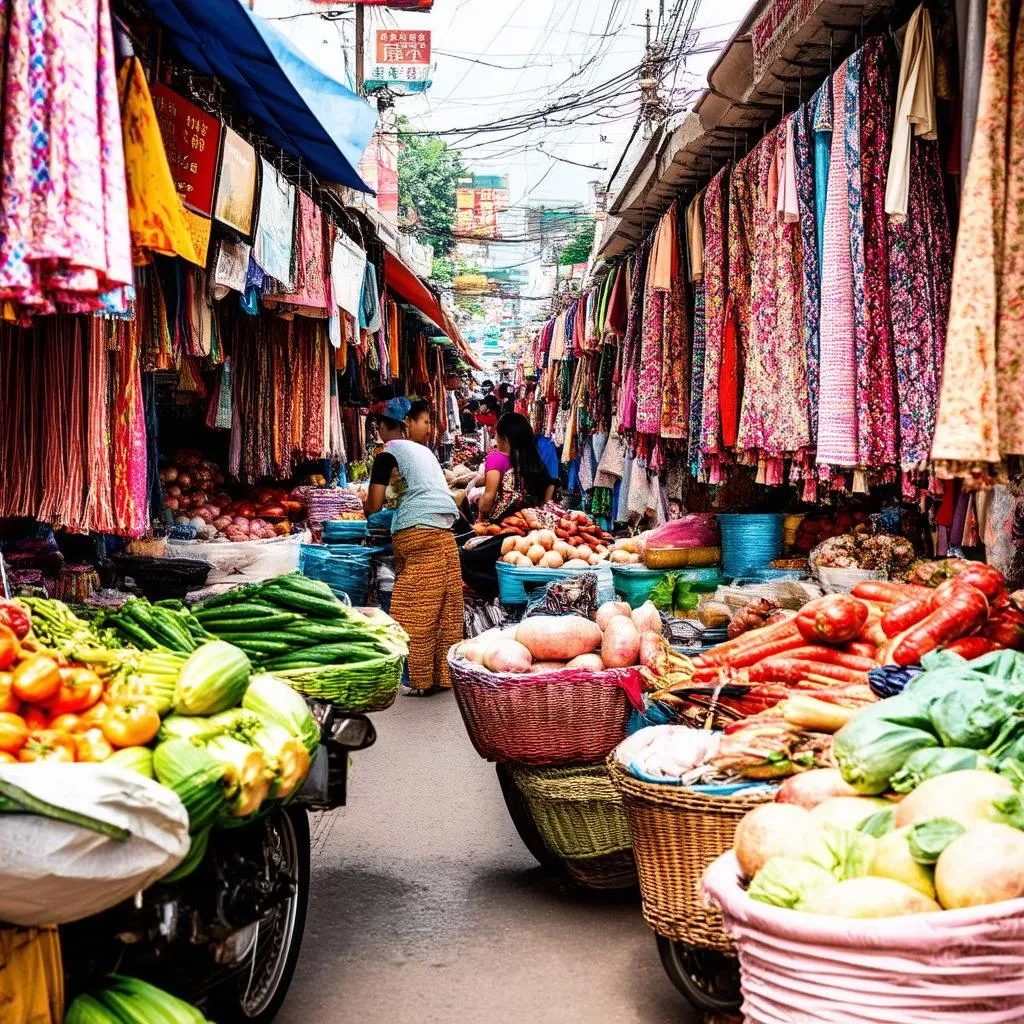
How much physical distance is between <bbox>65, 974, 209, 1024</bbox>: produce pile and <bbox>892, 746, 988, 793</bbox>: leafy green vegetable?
175 cm

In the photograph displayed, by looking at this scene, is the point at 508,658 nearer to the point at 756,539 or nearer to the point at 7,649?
the point at 7,649

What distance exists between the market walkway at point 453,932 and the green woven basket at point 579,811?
0.89 feet

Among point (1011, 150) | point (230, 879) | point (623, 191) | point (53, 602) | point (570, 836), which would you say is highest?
point (623, 191)

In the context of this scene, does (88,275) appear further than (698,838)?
No

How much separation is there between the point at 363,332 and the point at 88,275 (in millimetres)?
6739

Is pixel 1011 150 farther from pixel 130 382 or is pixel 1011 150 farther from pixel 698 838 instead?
pixel 130 382

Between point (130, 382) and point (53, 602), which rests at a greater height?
point (130, 382)

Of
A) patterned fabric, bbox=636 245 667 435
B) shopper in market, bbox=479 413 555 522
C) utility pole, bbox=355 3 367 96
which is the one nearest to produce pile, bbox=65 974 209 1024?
patterned fabric, bbox=636 245 667 435

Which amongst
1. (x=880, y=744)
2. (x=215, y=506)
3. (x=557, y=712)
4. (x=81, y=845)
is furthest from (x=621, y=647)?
(x=215, y=506)

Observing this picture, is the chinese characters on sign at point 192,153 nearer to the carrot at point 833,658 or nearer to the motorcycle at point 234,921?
the motorcycle at point 234,921

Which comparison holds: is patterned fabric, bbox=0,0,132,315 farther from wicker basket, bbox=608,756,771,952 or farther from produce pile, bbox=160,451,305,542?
produce pile, bbox=160,451,305,542

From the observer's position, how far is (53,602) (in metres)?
3.55

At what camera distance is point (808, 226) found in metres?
4.88

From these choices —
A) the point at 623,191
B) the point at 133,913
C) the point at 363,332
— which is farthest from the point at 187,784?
the point at 363,332
